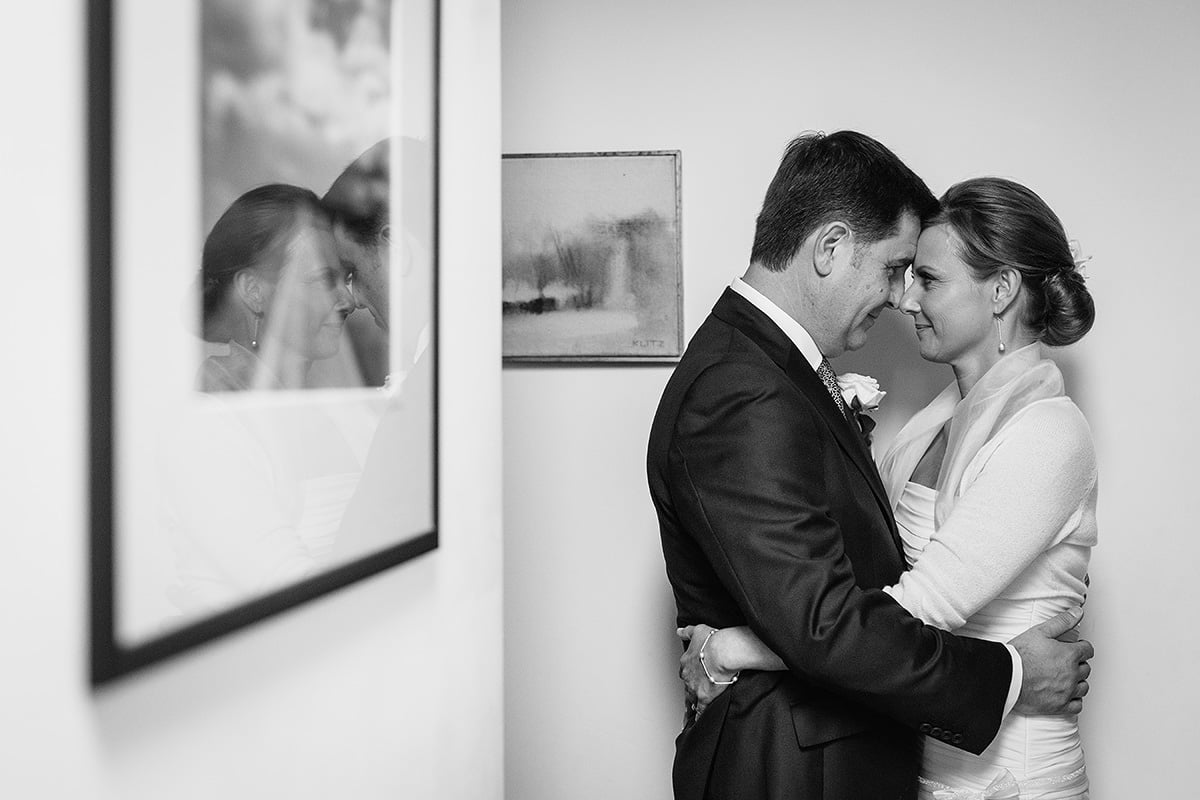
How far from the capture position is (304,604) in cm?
90

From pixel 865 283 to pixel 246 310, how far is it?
1206 mm

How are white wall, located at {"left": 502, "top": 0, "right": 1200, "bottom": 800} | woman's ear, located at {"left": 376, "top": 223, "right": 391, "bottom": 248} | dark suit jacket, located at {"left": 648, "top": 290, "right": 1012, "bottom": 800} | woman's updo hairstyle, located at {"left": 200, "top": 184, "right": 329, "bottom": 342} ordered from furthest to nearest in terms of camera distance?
1. white wall, located at {"left": 502, "top": 0, "right": 1200, "bottom": 800}
2. dark suit jacket, located at {"left": 648, "top": 290, "right": 1012, "bottom": 800}
3. woman's ear, located at {"left": 376, "top": 223, "right": 391, "bottom": 248}
4. woman's updo hairstyle, located at {"left": 200, "top": 184, "right": 329, "bottom": 342}

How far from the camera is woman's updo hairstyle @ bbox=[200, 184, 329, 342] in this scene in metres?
0.72

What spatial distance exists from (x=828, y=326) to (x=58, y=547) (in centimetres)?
136

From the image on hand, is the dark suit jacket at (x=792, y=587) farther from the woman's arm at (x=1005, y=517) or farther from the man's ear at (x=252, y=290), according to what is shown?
the man's ear at (x=252, y=290)

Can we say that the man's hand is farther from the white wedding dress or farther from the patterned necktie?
the patterned necktie

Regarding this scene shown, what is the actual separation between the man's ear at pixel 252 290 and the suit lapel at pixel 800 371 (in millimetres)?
980

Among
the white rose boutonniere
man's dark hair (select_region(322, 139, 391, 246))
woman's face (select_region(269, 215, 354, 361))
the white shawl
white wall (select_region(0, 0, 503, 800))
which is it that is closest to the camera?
white wall (select_region(0, 0, 503, 800))

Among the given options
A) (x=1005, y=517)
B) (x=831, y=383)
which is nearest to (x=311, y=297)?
(x=831, y=383)

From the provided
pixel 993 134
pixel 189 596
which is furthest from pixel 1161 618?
pixel 189 596

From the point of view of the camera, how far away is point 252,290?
798 millimetres

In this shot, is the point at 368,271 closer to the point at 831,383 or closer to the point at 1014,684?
the point at 831,383

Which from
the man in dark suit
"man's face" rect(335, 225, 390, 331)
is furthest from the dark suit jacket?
"man's face" rect(335, 225, 390, 331)

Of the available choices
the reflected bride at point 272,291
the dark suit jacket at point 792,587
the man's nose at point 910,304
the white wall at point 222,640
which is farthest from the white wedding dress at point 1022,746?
the reflected bride at point 272,291
